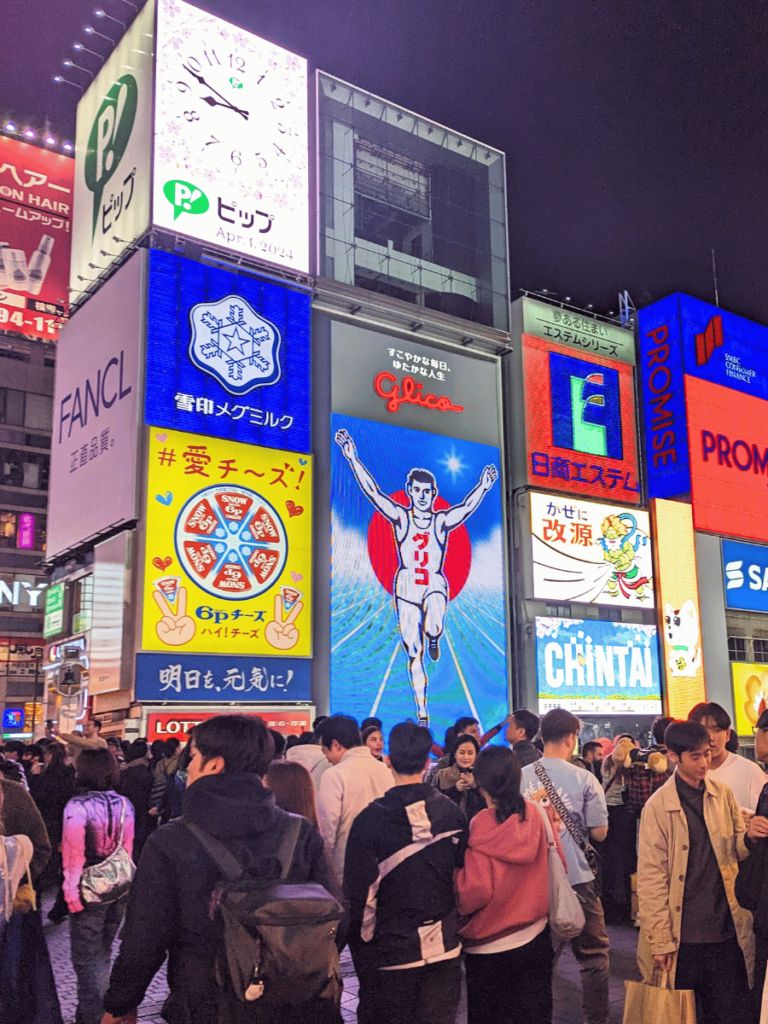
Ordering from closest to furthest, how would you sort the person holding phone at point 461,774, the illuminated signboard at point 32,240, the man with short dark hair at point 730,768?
the man with short dark hair at point 730,768, the person holding phone at point 461,774, the illuminated signboard at point 32,240

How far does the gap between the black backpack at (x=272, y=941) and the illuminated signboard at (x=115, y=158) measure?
1710cm

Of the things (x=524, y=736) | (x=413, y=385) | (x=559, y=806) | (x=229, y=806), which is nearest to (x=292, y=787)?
(x=559, y=806)

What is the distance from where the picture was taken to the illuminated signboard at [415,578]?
1873 centimetres

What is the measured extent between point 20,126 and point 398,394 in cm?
1611

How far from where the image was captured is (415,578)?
776 inches

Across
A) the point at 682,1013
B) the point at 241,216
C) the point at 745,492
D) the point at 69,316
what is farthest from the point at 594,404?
the point at 682,1013

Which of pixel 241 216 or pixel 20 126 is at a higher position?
pixel 20 126

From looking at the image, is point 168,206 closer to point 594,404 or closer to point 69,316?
point 69,316

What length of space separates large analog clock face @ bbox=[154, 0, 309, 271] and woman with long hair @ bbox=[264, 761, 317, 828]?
1570 centimetres

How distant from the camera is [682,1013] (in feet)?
12.8

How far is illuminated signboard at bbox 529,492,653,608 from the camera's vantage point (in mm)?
22359

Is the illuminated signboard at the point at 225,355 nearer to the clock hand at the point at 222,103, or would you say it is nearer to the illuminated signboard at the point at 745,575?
the clock hand at the point at 222,103

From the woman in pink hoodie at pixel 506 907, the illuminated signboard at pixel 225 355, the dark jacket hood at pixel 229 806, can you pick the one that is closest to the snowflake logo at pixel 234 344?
the illuminated signboard at pixel 225 355

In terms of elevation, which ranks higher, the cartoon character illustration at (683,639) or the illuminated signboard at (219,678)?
the cartoon character illustration at (683,639)
